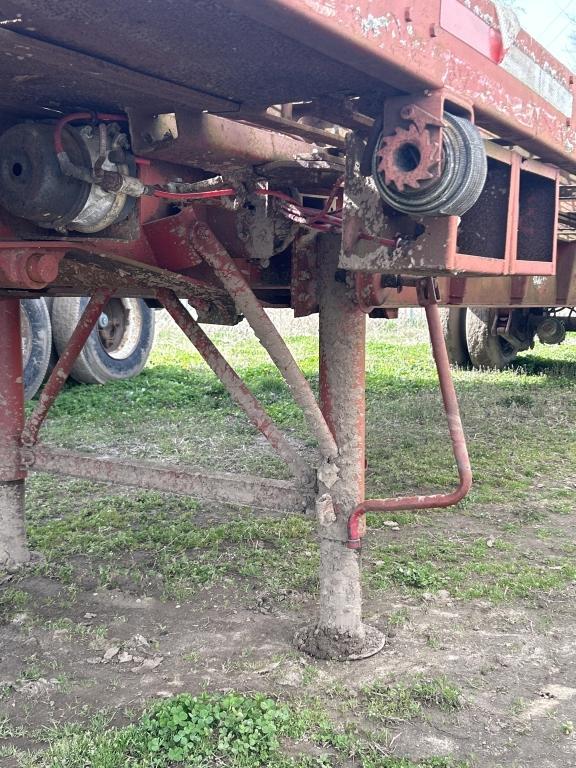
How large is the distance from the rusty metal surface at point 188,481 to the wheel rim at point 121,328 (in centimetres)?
509

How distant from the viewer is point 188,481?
2875 millimetres

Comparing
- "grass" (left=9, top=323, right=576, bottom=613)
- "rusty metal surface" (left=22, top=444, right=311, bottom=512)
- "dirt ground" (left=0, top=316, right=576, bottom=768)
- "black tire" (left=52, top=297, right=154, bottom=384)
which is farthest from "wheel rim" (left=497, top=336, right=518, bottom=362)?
"rusty metal surface" (left=22, top=444, right=311, bottom=512)

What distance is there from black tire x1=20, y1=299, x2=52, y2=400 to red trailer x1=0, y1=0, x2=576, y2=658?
3816 millimetres

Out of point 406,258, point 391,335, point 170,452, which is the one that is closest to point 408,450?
point 170,452

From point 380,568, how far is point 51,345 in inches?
195

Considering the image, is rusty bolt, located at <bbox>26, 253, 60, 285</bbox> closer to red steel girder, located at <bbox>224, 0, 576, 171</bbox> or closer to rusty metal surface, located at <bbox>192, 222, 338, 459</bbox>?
rusty metal surface, located at <bbox>192, 222, 338, 459</bbox>

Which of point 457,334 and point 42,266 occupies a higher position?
point 42,266

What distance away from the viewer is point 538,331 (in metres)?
8.71

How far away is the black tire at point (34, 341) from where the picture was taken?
274 inches

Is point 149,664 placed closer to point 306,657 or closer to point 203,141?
point 306,657

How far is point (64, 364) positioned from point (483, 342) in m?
6.22

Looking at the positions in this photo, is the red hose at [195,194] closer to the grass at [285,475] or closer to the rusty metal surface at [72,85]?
the rusty metal surface at [72,85]

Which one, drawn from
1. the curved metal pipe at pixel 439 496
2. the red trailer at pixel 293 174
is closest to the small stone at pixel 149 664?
the red trailer at pixel 293 174

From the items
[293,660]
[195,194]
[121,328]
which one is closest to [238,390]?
[195,194]
